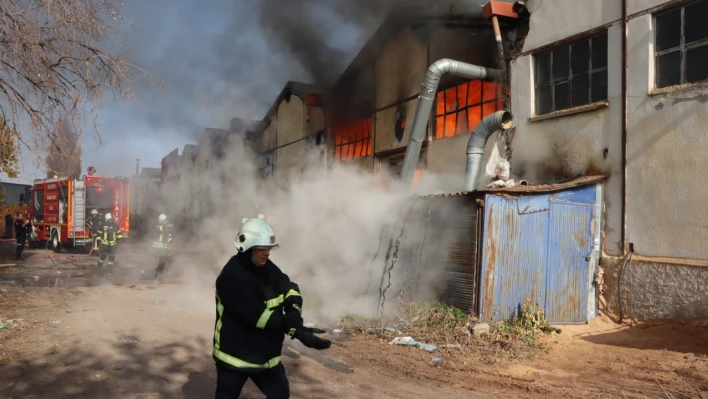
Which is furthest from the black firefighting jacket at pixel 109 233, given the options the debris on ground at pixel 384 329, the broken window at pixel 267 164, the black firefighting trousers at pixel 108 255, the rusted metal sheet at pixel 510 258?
the broken window at pixel 267 164

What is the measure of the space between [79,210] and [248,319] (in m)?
18.2

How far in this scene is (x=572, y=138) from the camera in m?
8.51

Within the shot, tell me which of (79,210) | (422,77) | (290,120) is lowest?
(79,210)

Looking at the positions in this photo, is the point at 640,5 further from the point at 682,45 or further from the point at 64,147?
the point at 64,147

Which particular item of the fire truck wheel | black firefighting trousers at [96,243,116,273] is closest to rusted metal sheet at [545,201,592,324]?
black firefighting trousers at [96,243,116,273]

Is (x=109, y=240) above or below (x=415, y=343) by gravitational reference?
above

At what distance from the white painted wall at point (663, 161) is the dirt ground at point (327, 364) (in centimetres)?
124

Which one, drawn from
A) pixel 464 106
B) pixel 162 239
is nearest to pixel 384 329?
pixel 464 106

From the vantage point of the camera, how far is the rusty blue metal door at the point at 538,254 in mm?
7203

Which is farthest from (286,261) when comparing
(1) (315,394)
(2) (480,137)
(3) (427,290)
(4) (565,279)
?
(1) (315,394)

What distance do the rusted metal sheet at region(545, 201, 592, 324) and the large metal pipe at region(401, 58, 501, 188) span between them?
146 inches

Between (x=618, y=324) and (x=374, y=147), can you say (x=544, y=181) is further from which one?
(x=374, y=147)

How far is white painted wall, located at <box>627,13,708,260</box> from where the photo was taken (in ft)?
22.0

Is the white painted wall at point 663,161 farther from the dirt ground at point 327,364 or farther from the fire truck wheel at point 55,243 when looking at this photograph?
Answer: the fire truck wheel at point 55,243
